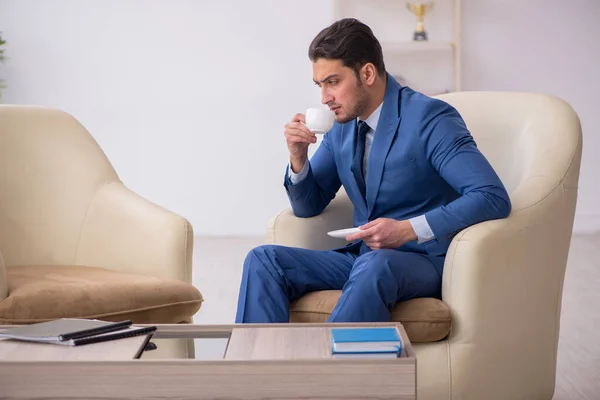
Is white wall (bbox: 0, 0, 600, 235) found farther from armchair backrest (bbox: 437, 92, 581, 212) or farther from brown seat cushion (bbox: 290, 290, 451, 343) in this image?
brown seat cushion (bbox: 290, 290, 451, 343)

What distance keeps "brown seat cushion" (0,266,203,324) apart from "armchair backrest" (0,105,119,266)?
0.91ft

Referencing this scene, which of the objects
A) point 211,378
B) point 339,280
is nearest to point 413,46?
point 339,280

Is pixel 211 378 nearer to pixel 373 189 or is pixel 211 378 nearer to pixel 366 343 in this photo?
pixel 366 343

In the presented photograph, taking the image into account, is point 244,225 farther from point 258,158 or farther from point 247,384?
point 247,384

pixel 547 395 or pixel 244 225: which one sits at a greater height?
pixel 547 395

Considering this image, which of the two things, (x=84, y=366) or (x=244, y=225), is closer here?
(x=84, y=366)

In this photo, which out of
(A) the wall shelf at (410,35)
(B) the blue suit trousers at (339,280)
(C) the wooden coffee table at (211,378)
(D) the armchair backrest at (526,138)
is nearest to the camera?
(C) the wooden coffee table at (211,378)

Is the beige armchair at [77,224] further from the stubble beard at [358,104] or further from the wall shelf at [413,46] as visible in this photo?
the wall shelf at [413,46]

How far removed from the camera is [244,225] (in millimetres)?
5586

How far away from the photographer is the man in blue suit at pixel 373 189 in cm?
210

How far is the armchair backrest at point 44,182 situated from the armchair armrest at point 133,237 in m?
0.05

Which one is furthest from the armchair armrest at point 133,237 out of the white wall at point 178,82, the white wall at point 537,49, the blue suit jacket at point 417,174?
the white wall at point 537,49

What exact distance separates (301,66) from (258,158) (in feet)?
2.12

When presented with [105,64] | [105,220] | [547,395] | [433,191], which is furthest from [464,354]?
[105,64]
